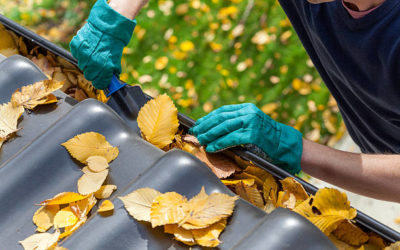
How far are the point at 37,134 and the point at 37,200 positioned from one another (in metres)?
0.23

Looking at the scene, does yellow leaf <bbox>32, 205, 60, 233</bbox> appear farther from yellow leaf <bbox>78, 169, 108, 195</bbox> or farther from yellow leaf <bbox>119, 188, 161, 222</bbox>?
yellow leaf <bbox>119, 188, 161, 222</bbox>

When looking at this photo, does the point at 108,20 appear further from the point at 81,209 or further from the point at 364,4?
the point at 364,4

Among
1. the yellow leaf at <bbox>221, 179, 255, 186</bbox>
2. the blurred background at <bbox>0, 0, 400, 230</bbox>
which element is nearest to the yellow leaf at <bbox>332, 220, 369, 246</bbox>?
the yellow leaf at <bbox>221, 179, 255, 186</bbox>

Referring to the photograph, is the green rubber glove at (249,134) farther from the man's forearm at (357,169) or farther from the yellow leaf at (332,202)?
the yellow leaf at (332,202)

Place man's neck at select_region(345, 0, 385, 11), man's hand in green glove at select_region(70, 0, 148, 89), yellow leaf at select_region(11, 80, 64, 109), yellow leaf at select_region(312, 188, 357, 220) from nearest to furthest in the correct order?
yellow leaf at select_region(312, 188, 357, 220) → yellow leaf at select_region(11, 80, 64, 109) → man's neck at select_region(345, 0, 385, 11) → man's hand in green glove at select_region(70, 0, 148, 89)

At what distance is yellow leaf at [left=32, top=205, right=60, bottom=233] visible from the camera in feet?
3.39

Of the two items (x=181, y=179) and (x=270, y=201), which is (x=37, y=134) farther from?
(x=270, y=201)

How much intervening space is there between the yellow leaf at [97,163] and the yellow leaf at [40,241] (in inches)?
7.5

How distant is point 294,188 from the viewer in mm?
1104

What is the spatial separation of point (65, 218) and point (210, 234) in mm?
397

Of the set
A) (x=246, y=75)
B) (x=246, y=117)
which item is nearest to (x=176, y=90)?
(x=246, y=75)

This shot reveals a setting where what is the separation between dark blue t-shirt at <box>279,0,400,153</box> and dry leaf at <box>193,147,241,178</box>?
649 millimetres

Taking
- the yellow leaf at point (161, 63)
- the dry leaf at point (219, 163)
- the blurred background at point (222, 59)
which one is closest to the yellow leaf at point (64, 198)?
the dry leaf at point (219, 163)

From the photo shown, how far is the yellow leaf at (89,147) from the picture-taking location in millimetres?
1106
